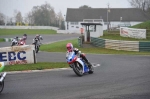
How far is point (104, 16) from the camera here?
3819 inches

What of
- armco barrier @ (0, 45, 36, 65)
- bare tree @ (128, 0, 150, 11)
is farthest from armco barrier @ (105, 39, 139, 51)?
bare tree @ (128, 0, 150, 11)

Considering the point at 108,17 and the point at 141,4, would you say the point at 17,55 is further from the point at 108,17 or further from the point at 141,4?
the point at 108,17

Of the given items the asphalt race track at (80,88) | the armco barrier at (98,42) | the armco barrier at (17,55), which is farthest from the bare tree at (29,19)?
the asphalt race track at (80,88)

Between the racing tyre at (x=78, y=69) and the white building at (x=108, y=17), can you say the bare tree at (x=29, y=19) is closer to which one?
the white building at (x=108, y=17)

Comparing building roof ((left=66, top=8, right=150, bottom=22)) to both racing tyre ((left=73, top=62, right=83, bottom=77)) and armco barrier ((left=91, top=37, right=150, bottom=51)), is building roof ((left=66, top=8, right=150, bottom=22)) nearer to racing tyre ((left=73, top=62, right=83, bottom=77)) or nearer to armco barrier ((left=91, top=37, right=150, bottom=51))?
armco barrier ((left=91, top=37, right=150, bottom=51))

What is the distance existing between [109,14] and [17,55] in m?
82.5

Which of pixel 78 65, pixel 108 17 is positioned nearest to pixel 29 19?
pixel 108 17

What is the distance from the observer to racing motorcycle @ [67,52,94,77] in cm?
1209

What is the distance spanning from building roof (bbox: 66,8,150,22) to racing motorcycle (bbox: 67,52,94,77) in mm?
82513

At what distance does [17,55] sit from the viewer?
1628 cm

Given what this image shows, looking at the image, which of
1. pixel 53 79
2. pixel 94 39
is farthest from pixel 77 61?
pixel 94 39

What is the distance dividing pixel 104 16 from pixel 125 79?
286 feet

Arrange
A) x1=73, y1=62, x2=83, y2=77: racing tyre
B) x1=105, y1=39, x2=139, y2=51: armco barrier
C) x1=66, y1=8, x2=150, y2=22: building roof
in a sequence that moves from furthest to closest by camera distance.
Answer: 1. x1=66, y1=8, x2=150, y2=22: building roof
2. x1=105, y1=39, x2=139, y2=51: armco barrier
3. x1=73, y1=62, x2=83, y2=77: racing tyre

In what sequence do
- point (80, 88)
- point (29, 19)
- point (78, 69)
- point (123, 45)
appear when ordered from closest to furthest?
1. point (80, 88)
2. point (78, 69)
3. point (123, 45)
4. point (29, 19)
